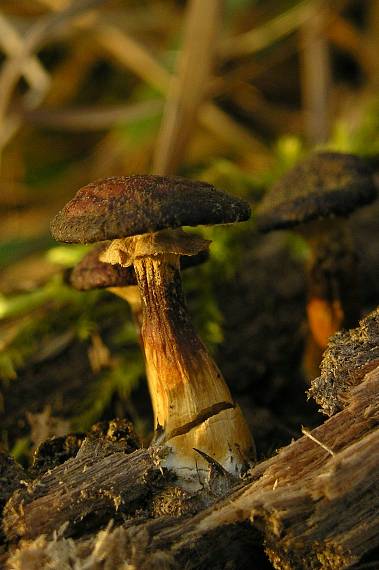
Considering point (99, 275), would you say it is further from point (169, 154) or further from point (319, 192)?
point (169, 154)

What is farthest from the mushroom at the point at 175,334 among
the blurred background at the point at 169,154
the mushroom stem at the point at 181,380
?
the blurred background at the point at 169,154

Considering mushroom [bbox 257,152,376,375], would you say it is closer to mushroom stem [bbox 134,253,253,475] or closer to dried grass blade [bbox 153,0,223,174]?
mushroom stem [bbox 134,253,253,475]

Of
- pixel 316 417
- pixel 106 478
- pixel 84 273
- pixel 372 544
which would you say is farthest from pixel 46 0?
pixel 372 544

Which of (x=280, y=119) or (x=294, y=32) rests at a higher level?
(x=294, y=32)

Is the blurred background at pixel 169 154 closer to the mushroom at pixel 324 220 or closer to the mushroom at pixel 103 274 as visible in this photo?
the mushroom at pixel 324 220

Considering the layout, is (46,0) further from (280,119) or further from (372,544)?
(372,544)

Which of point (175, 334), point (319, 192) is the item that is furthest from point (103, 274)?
point (319, 192)

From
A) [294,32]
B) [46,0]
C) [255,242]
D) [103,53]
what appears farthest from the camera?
[103,53]
